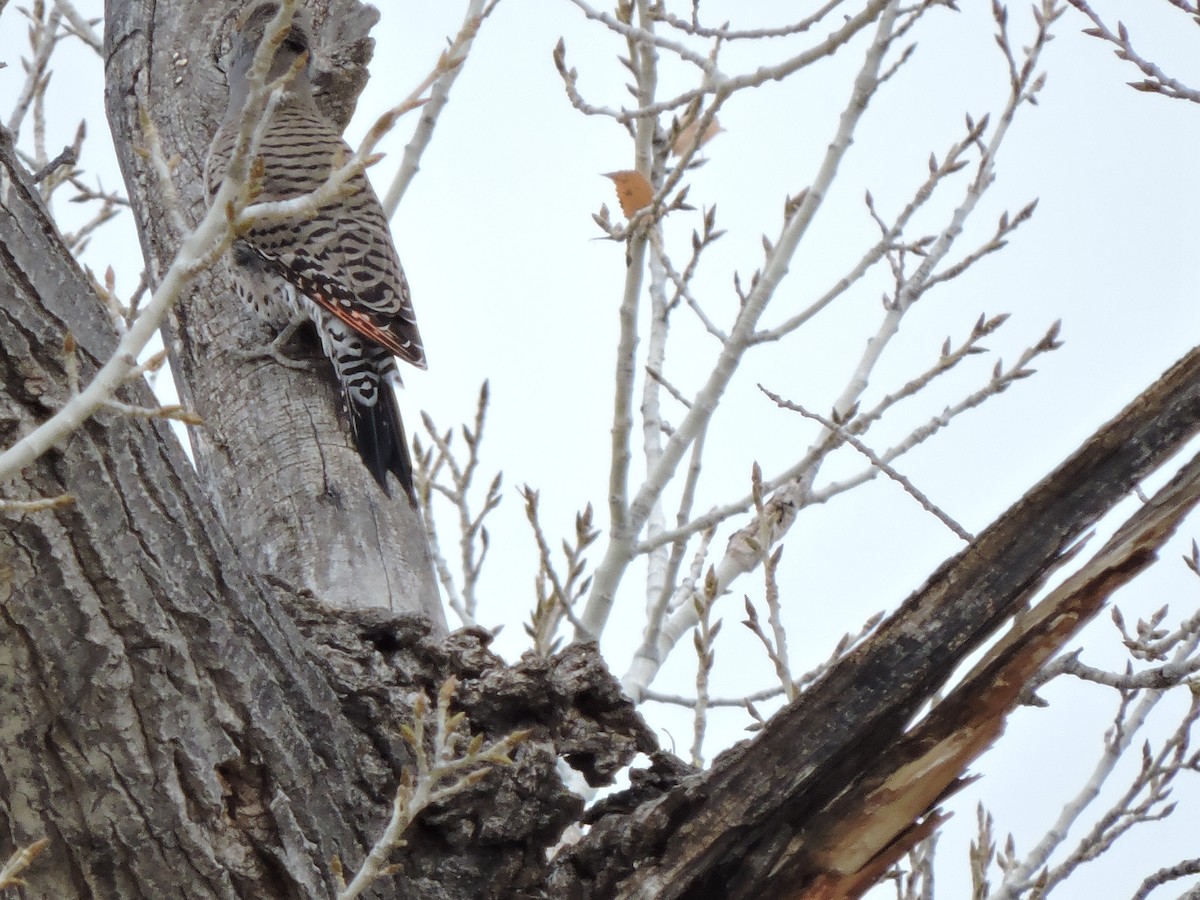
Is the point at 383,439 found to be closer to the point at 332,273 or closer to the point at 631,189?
the point at 631,189

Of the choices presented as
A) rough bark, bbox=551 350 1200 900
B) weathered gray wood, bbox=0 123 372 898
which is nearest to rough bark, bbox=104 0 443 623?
weathered gray wood, bbox=0 123 372 898

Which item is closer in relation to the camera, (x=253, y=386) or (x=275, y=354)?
(x=253, y=386)

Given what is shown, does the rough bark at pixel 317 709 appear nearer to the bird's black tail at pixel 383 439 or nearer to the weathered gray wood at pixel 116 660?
the weathered gray wood at pixel 116 660

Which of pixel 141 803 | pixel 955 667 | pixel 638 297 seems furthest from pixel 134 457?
pixel 638 297

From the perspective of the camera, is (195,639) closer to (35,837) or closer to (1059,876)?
(35,837)

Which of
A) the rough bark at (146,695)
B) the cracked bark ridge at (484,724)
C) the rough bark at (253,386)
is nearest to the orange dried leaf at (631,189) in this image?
the rough bark at (253,386)

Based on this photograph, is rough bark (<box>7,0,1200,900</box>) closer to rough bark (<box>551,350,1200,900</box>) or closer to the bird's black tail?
rough bark (<box>551,350,1200,900</box>)

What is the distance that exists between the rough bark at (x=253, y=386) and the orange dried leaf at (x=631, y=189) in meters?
1.01

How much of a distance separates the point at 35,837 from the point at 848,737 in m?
1.11

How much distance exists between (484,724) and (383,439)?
1.37 meters

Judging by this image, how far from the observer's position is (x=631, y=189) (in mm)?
3848

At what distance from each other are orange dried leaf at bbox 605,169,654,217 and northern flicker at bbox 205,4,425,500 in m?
0.78

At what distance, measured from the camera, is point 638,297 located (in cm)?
382

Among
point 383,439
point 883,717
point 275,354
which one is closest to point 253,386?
point 275,354
